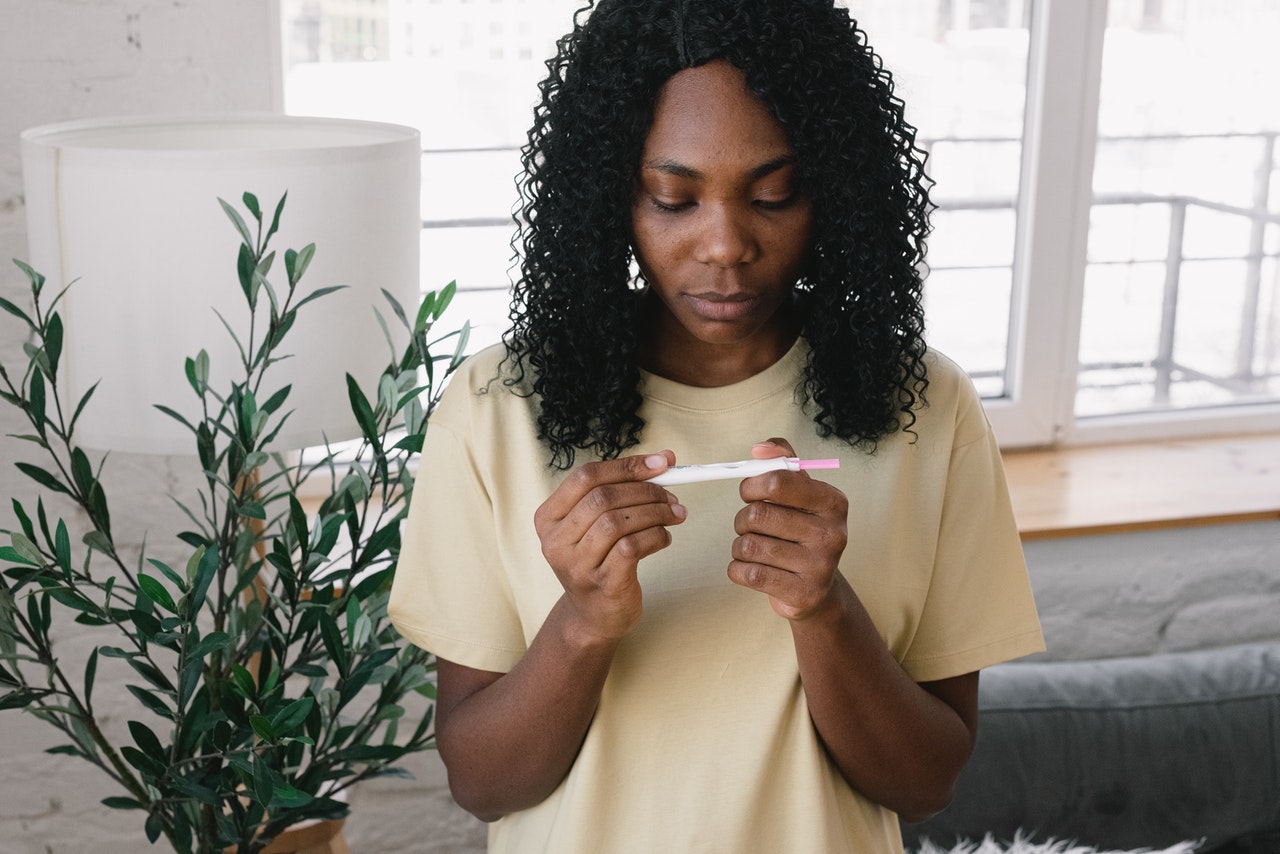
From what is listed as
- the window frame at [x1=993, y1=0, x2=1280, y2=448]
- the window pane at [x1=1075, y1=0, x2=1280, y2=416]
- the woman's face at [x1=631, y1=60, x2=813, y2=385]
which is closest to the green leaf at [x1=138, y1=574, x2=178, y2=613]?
the woman's face at [x1=631, y1=60, x2=813, y2=385]

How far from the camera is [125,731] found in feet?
6.81

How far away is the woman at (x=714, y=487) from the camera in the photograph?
0.99 metres

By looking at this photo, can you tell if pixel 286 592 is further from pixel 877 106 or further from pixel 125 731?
pixel 125 731

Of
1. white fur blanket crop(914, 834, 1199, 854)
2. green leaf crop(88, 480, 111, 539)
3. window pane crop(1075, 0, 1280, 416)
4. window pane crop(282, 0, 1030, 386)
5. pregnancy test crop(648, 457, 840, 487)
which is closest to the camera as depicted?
pregnancy test crop(648, 457, 840, 487)

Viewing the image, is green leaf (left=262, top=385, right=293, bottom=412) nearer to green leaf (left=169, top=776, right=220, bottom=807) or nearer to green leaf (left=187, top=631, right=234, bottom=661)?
green leaf (left=187, top=631, right=234, bottom=661)

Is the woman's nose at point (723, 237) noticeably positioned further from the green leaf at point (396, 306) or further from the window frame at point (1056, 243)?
the window frame at point (1056, 243)

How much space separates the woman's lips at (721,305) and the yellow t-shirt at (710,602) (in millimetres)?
130

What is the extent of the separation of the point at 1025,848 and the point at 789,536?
3.51ft

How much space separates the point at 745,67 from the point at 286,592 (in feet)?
2.30

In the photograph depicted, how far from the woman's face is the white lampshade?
42cm

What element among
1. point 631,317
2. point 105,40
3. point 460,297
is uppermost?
point 105,40

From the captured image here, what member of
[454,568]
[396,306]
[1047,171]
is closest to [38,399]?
[396,306]

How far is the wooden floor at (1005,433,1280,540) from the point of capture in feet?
7.57

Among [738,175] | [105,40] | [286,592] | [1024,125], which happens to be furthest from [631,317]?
[1024,125]
